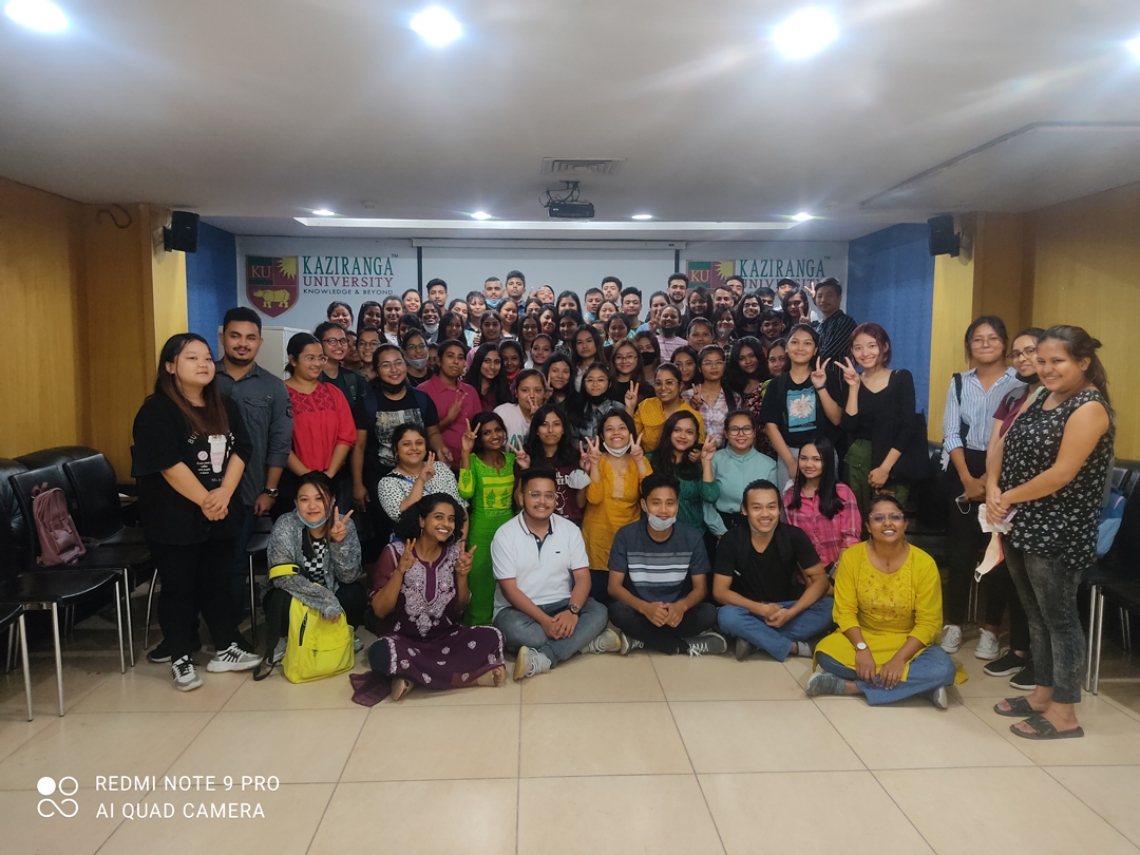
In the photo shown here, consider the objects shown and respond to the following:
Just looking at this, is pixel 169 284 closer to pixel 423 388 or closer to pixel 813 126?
pixel 423 388

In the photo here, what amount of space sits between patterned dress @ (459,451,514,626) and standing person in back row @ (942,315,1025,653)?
7.65ft

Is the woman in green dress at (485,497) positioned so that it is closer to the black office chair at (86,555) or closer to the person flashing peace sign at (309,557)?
the person flashing peace sign at (309,557)

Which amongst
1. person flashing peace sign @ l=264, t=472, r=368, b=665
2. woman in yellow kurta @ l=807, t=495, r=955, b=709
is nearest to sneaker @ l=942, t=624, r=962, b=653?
woman in yellow kurta @ l=807, t=495, r=955, b=709

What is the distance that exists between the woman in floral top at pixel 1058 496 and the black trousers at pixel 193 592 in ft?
11.0

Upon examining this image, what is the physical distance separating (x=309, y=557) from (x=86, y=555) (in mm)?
1257

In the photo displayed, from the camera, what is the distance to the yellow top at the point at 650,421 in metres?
4.21

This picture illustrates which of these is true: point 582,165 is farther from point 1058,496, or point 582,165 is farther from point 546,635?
point 1058,496

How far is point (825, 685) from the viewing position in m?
3.14

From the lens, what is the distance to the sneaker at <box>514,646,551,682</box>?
10.8 ft

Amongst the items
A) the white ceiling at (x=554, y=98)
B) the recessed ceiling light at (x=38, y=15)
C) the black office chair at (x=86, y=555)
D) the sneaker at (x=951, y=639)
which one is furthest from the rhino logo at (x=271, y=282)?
the sneaker at (x=951, y=639)

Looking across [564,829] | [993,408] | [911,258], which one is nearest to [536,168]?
[993,408]

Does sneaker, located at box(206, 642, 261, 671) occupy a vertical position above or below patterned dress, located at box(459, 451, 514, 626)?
below

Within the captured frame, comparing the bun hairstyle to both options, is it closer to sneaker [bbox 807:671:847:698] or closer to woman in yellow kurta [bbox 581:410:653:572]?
sneaker [bbox 807:671:847:698]

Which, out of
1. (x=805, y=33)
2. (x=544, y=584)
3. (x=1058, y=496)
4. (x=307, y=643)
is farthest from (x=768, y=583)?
(x=805, y=33)
